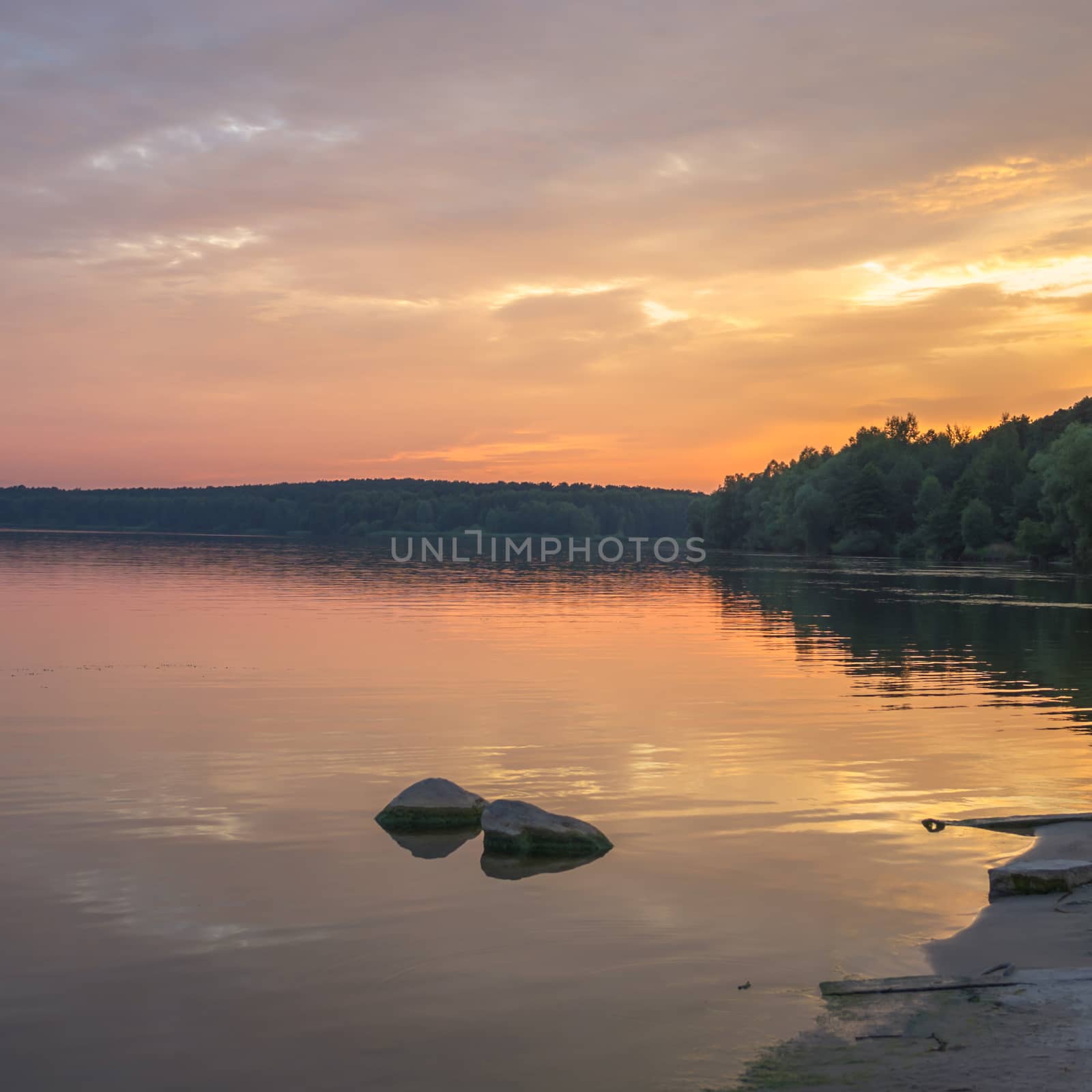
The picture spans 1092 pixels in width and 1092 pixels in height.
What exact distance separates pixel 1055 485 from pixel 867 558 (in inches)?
1696

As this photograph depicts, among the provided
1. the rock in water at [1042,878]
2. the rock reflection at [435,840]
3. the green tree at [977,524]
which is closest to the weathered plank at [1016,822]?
the rock in water at [1042,878]

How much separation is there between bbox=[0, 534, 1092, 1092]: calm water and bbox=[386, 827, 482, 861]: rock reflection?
0.45ft

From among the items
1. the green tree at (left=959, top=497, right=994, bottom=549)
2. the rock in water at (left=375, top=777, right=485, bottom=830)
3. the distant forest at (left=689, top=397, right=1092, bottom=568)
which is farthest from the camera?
the green tree at (left=959, top=497, right=994, bottom=549)

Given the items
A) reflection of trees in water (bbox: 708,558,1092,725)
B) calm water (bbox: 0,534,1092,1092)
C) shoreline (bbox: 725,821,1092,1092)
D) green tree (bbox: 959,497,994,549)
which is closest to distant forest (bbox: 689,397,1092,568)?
green tree (bbox: 959,497,994,549)

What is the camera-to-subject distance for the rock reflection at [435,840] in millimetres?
15148

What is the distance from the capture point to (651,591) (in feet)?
261

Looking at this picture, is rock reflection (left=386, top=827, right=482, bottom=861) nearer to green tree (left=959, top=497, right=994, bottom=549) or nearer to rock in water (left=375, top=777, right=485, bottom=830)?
rock in water (left=375, top=777, right=485, bottom=830)

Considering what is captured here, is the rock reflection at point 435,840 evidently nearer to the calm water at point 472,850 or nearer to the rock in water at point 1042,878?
the calm water at point 472,850

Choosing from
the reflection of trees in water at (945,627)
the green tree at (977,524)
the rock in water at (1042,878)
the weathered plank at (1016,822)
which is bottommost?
the reflection of trees in water at (945,627)

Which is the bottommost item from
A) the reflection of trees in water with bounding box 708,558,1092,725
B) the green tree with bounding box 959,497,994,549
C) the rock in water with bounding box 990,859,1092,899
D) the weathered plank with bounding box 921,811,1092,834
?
the reflection of trees in water with bounding box 708,558,1092,725

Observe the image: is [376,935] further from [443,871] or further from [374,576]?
[374,576]

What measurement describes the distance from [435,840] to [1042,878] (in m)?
7.60

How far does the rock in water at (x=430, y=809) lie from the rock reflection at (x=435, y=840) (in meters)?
0.11

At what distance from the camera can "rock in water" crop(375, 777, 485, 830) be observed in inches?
634
